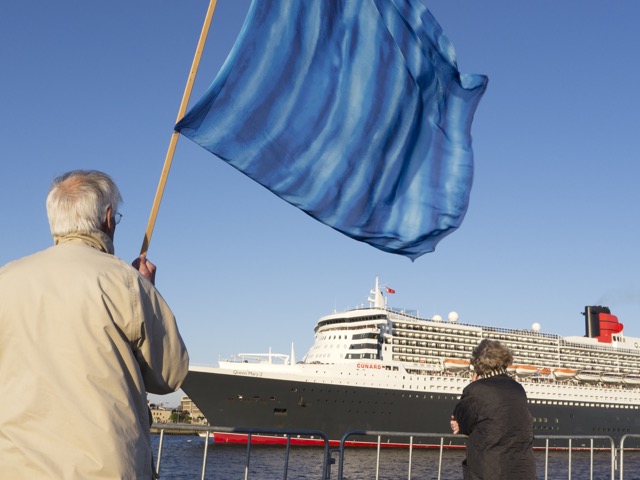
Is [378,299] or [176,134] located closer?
[176,134]

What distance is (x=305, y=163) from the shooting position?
15.6 feet

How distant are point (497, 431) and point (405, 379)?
30484 millimetres

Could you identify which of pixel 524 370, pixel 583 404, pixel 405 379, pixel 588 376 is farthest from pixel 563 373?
pixel 405 379

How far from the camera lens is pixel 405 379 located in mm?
33156

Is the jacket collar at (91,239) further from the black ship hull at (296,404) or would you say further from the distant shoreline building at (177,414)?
the distant shoreline building at (177,414)


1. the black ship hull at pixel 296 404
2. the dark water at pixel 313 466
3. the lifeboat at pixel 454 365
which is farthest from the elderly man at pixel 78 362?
the lifeboat at pixel 454 365

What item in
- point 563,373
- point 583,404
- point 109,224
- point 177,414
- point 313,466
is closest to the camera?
point 109,224

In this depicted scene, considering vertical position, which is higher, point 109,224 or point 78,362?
point 109,224

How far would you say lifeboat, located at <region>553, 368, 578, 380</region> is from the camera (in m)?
40.6

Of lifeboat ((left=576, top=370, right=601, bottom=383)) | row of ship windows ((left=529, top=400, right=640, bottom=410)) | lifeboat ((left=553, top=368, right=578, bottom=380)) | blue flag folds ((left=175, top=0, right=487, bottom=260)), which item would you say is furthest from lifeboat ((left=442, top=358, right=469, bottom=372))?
blue flag folds ((left=175, top=0, right=487, bottom=260))

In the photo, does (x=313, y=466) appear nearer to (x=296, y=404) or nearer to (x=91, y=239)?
(x=296, y=404)

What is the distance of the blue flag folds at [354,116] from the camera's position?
14.8ft

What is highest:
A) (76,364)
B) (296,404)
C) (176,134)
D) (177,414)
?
(176,134)

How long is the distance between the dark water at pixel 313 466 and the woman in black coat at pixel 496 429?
16870 millimetres
